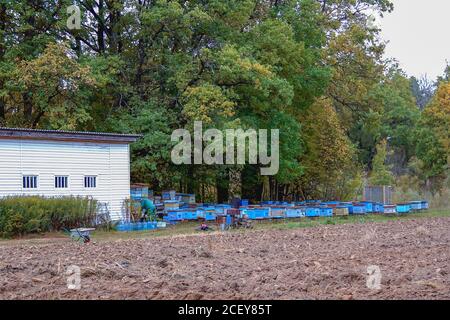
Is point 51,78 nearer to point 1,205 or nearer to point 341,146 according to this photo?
point 1,205

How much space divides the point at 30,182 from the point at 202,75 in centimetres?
1223

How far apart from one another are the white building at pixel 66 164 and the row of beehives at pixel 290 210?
3.42 meters

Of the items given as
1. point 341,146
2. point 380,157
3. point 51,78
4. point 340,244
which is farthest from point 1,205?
point 380,157

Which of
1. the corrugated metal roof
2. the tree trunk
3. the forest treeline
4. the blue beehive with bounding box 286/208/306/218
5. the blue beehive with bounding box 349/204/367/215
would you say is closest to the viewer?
the corrugated metal roof

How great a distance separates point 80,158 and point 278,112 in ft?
43.8

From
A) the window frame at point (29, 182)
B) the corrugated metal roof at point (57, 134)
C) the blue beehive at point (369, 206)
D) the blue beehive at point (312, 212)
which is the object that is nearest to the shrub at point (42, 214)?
the window frame at point (29, 182)

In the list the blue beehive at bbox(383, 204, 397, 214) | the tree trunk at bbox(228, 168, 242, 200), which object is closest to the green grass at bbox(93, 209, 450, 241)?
the blue beehive at bbox(383, 204, 397, 214)

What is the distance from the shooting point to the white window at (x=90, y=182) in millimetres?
30453

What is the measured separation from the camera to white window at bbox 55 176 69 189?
97.4 ft

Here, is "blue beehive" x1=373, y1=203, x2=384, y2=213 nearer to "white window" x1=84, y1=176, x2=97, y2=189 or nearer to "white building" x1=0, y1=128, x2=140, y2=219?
"white building" x1=0, y1=128, x2=140, y2=219

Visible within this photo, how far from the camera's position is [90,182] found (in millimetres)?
30562

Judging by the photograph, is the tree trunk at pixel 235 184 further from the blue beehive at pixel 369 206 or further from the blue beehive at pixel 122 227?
the blue beehive at pixel 122 227

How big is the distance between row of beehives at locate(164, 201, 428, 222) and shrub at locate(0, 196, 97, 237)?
5291 mm
